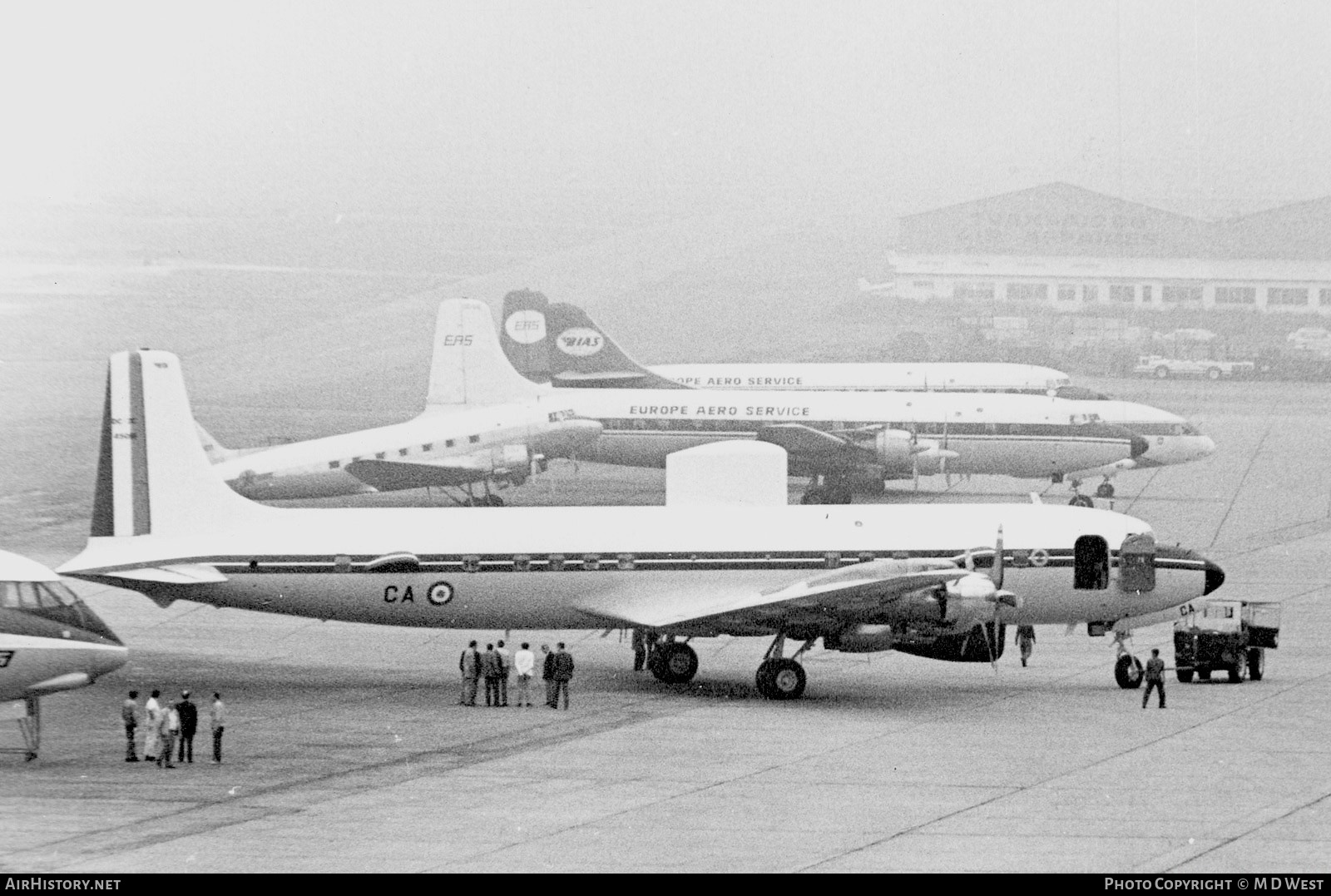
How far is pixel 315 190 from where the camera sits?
11431cm

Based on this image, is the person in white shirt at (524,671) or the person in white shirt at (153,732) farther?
the person in white shirt at (524,671)

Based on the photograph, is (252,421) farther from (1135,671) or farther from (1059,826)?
(1059,826)

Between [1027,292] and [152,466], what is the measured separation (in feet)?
265

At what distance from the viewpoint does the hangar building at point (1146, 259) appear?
11375cm

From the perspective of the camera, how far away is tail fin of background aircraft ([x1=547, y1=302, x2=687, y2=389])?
87.8 meters

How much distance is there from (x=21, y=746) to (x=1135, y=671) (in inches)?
900

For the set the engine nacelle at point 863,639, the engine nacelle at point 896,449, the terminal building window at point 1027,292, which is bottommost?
the engine nacelle at point 863,639

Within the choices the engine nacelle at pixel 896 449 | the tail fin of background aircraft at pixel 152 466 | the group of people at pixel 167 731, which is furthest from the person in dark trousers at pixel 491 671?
the engine nacelle at pixel 896 449

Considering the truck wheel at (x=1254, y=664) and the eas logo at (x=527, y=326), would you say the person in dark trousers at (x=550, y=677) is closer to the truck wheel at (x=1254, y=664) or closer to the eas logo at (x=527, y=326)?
the truck wheel at (x=1254, y=664)

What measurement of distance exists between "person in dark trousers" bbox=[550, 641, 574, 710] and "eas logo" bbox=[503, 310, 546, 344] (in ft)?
170

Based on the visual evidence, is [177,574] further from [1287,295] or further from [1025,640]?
[1287,295]

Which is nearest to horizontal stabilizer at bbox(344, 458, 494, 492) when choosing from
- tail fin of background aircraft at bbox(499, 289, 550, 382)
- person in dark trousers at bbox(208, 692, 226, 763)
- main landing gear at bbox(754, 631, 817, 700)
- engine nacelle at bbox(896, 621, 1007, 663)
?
tail fin of background aircraft at bbox(499, 289, 550, 382)

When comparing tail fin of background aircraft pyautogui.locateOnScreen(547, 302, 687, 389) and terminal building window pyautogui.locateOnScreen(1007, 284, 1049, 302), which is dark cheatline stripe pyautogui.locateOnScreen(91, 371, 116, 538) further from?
terminal building window pyautogui.locateOnScreen(1007, 284, 1049, 302)

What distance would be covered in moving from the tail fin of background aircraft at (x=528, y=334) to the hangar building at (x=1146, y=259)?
35.9m
